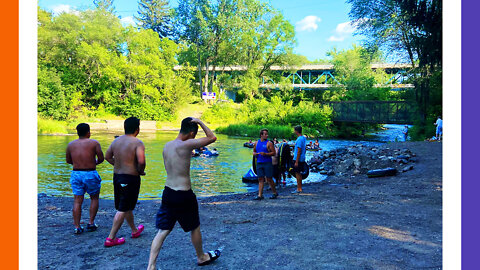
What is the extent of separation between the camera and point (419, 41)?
16.5m

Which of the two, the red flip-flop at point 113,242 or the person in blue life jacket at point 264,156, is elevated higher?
the person in blue life jacket at point 264,156

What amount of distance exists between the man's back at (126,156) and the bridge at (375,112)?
30.0m

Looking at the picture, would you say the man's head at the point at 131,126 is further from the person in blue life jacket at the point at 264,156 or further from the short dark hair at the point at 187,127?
the person in blue life jacket at the point at 264,156

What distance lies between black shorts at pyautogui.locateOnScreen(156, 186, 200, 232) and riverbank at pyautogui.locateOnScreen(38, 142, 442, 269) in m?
0.69

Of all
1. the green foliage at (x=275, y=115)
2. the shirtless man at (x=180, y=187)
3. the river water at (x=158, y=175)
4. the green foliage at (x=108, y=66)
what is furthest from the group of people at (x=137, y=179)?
the green foliage at (x=108, y=66)

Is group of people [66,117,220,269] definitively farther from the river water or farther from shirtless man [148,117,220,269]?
the river water

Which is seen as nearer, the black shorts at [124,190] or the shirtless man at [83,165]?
the black shorts at [124,190]

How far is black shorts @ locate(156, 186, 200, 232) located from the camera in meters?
4.18

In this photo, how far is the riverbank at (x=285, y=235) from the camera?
4.61 m

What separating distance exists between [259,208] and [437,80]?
1639cm

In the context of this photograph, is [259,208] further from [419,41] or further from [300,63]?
[300,63]

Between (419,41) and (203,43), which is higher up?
(203,43)
